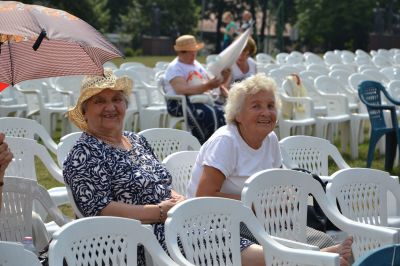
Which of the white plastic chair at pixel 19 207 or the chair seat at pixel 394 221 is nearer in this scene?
the white plastic chair at pixel 19 207

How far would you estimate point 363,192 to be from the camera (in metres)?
6.17

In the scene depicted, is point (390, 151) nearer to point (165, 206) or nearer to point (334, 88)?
point (334, 88)

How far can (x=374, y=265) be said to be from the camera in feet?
11.8

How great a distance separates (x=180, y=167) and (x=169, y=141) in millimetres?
1106

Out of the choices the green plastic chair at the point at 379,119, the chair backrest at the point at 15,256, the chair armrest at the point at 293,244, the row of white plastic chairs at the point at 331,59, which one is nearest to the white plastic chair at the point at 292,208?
the chair armrest at the point at 293,244

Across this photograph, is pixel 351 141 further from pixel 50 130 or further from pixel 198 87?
pixel 50 130

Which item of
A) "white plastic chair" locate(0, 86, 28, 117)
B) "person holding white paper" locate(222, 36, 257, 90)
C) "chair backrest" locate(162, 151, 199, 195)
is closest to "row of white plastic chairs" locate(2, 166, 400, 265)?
"chair backrest" locate(162, 151, 199, 195)

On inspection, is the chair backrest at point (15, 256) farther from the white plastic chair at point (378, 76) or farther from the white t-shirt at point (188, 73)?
the white plastic chair at point (378, 76)

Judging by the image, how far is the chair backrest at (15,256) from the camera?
397 centimetres

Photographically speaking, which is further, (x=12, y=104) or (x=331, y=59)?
(x=331, y=59)

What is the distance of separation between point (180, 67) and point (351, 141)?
257cm

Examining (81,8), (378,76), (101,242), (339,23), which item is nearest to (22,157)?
(101,242)

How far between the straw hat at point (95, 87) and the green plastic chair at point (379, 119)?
5.83 meters

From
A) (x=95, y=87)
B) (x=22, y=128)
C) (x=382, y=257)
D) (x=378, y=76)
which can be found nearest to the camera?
(x=382, y=257)
